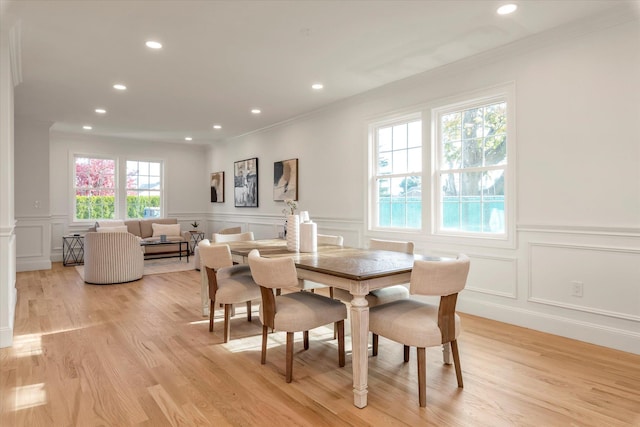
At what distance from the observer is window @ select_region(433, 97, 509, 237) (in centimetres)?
382

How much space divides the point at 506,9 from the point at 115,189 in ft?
27.3

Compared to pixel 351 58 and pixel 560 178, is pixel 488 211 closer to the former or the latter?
pixel 560 178

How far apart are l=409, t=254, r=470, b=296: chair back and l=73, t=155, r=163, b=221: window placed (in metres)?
8.17

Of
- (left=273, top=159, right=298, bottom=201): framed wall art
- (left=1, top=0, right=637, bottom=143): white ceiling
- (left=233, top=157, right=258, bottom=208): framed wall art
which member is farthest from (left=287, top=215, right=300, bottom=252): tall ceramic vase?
(left=233, top=157, right=258, bottom=208): framed wall art

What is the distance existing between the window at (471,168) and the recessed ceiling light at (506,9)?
96cm

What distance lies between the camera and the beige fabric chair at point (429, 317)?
6.98 feet

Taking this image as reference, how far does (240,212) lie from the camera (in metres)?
8.33

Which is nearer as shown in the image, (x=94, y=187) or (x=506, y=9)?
(x=506, y=9)

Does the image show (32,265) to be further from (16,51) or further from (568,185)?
(568,185)

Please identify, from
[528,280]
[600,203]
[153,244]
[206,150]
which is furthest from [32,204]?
[600,203]

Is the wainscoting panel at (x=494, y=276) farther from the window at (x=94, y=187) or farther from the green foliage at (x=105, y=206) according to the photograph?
the window at (x=94, y=187)

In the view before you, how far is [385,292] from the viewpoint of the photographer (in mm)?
2910

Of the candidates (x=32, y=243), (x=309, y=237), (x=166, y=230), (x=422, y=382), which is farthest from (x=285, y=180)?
(x=422, y=382)

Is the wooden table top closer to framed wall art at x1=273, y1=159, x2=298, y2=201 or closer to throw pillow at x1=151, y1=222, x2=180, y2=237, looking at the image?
framed wall art at x1=273, y1=159, x2=298, y2=201
